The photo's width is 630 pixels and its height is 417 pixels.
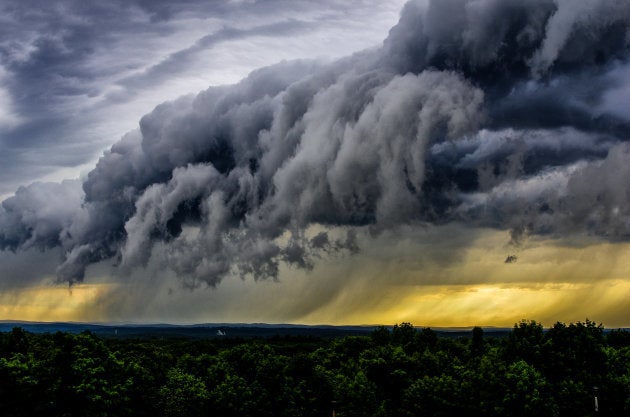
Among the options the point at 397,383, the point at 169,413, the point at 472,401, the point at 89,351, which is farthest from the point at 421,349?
the point at 89,351

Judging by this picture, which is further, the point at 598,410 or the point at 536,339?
the point at 536,339

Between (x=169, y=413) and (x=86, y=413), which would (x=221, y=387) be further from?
(x=86, y=413)

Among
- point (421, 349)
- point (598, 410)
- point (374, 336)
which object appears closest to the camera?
point (598, 410)

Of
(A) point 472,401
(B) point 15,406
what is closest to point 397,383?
(A) point 472,401

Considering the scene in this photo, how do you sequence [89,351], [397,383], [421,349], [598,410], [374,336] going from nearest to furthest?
[598,410] < [89,351] < [397,383] < [421,349] < [374,336]

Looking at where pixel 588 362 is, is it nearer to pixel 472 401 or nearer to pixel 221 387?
pixel 472 401

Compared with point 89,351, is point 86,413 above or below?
below
